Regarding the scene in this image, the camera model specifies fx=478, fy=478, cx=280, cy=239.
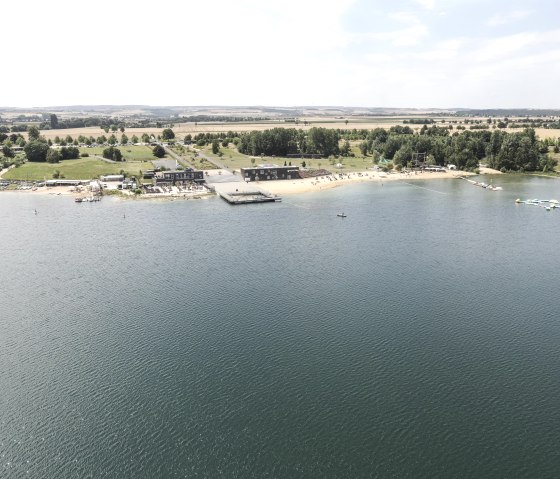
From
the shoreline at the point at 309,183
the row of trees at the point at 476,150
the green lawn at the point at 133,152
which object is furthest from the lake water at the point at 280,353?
the green lawn at the point at 133,152

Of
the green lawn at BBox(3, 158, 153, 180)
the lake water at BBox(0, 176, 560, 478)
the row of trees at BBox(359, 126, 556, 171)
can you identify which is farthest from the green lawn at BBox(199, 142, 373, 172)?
the lake water at BBox(0, 176, 560, 478)

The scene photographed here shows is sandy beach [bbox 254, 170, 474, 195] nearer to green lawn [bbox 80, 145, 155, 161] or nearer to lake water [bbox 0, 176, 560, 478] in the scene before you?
lake water [bbox 0, 176, 560, 478]

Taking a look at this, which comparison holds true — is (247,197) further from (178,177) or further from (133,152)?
(133,152)

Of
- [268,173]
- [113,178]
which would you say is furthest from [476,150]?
[113,178]

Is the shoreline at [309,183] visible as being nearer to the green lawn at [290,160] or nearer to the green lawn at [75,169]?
the green lawn at [75,169]

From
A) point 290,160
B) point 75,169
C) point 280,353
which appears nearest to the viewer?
point 280,353
